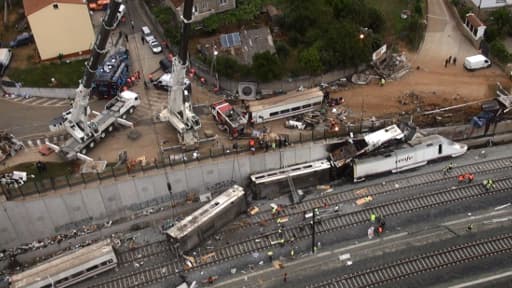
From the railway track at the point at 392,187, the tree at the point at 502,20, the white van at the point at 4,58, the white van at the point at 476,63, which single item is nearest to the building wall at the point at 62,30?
the white van at the point at 4,58

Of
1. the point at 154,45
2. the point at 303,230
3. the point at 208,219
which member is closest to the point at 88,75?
the point at 208,219

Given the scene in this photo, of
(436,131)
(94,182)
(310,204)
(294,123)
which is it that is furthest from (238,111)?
(436,131)

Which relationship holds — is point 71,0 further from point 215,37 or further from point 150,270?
point 150,270

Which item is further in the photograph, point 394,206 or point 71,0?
point 71,0

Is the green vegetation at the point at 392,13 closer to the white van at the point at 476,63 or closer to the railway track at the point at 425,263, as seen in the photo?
the white van at the point at 476,63

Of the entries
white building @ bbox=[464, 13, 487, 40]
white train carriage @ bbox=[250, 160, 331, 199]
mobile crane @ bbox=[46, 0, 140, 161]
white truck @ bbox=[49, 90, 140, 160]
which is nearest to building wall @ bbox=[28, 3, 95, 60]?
mobile crane @ bbox=[46, 0, 140, 161]

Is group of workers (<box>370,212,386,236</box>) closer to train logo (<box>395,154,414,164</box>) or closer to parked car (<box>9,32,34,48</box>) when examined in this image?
train logo (<box>395,154,414,164</box>)

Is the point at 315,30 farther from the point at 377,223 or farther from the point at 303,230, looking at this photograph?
the point at 303,230
